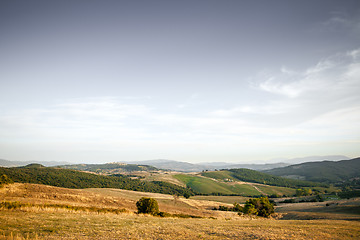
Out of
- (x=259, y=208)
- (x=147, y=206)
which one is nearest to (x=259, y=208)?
(x=259, y=208)

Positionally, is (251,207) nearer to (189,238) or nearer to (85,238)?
(189,238)

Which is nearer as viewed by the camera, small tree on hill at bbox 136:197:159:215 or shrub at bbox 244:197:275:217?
small tree on hill at bbox 136:197:159:215

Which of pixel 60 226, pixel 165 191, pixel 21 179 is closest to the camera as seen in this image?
pixel 60 226

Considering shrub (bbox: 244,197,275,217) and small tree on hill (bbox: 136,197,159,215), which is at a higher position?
small tree on hill (bbox: 136,197,159,215)

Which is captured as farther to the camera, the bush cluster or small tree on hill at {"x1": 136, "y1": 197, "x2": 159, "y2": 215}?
the bush cluster

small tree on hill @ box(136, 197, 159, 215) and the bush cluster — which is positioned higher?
small tree on hill @ box(136, 197, 159, 215)

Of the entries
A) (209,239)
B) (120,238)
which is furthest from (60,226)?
(209,239)

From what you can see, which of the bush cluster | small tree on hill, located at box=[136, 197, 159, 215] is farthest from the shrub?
small tree on hill, located at box=[136, 197, 159, 215]

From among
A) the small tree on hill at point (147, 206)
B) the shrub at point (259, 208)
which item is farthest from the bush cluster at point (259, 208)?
the small tree on hill at point (147, 206)

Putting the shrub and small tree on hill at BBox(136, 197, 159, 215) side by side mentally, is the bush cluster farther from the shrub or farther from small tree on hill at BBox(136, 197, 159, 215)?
small tree on hill at BBox(136, 197, 159, 215)

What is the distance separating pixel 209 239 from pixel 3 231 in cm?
1622

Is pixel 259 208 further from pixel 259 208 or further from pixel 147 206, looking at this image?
pixel 147 206

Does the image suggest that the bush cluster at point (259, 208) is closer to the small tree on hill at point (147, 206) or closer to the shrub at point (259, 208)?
the shrub at point (259, 208)

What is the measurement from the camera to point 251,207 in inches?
2820
